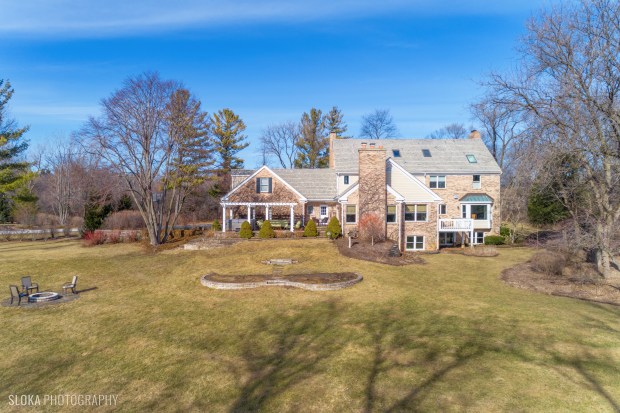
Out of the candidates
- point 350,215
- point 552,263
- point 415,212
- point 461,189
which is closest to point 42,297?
point 350,215

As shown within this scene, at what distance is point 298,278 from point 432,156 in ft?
72.9

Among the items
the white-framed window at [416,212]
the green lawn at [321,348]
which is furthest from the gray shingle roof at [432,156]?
the green lawn at [321,348]

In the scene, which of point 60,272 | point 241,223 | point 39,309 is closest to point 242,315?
point 39,309

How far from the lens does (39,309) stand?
14086 mm

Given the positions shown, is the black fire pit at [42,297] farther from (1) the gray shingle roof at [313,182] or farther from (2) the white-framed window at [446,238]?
(2) the white-framed window at [446,238]

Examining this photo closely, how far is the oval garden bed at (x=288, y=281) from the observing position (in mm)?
15951

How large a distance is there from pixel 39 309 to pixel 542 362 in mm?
17506

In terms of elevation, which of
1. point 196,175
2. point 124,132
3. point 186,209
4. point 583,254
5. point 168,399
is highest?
point 124,132

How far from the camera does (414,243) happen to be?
2652 centimetres

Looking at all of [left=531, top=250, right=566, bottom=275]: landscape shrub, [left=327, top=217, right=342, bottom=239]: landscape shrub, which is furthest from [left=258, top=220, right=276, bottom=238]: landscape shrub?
[left=531, top=250, right=566, bottom=275]: landscape shrub

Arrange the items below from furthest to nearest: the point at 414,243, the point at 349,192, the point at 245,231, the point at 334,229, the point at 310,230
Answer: the point at 310,230 < the point at 245,231 < the point at 414,243 < the point at 349,192 < the point at 334,229

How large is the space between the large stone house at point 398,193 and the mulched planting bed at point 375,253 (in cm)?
257

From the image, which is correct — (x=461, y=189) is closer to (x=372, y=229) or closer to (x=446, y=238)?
(x=446, y=238)

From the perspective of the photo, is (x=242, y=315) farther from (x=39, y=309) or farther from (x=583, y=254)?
(x=583, y=254)
